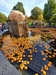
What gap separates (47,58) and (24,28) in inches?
203

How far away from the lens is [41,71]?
2.05 meters

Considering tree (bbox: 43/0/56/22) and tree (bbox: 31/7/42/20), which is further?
tree (bbox: 31/7/42/20)

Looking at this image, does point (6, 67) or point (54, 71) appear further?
point (54, 71)

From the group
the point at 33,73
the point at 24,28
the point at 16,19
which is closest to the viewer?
the point at 33,73

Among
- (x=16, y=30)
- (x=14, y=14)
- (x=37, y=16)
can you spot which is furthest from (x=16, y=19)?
(x=37, y=16)

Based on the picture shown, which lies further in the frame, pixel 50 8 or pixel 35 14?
pixel 35 14

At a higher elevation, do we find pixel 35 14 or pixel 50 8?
pixel 50 8

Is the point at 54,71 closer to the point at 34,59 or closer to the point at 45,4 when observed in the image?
the point at 34,59

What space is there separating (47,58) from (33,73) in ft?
2.89

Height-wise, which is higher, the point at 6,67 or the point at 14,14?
the point at 14,14

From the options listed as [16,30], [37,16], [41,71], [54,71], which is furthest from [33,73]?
[37,16]

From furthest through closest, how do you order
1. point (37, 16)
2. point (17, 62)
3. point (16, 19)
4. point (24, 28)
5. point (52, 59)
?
point (37, 16)
point (24, 28)
point (16, 19)
point (52, 59)
point (17, 62)

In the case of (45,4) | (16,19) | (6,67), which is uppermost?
(45,4)

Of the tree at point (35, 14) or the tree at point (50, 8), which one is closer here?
the tree at point (50, 8)
